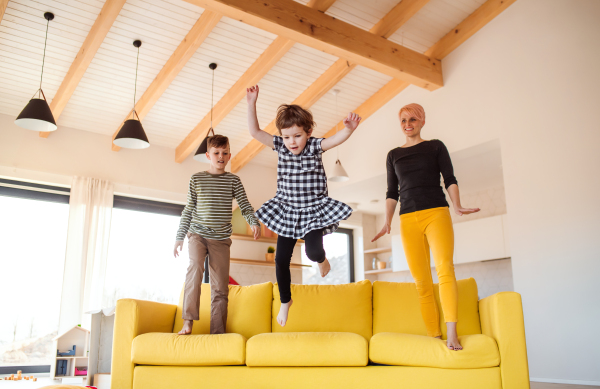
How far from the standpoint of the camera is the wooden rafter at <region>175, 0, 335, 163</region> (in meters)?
5.00

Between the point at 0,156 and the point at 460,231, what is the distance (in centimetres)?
560

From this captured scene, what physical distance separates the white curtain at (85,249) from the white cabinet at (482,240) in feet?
14.6

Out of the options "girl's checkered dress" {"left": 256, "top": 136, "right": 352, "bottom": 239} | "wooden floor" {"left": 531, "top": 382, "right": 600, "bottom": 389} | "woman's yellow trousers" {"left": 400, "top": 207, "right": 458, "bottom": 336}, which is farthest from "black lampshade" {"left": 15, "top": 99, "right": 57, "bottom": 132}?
"wooden floor" {"left": 531, "top": 382, "right": 600, "bottom": 389}

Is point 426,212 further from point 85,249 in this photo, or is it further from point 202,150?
point 85,249

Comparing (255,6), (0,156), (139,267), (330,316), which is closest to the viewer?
(330,316)

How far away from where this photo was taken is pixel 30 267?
5426 mm

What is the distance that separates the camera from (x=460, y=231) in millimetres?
6332

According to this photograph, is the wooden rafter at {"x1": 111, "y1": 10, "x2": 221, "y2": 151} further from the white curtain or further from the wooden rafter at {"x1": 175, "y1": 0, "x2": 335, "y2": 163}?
the white curtain

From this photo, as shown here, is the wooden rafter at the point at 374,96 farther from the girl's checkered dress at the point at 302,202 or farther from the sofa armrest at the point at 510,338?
the sofa armrest at the point at 510,338

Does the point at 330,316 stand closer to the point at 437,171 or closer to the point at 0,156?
the point at 437,171

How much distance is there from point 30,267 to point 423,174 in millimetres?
4731

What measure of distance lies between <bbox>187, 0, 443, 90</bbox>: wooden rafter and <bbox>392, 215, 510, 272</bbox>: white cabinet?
1.86 m

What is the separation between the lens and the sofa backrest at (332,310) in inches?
118

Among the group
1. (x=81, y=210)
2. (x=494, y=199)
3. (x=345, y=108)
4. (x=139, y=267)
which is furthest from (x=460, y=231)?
(x=81, y=210)
